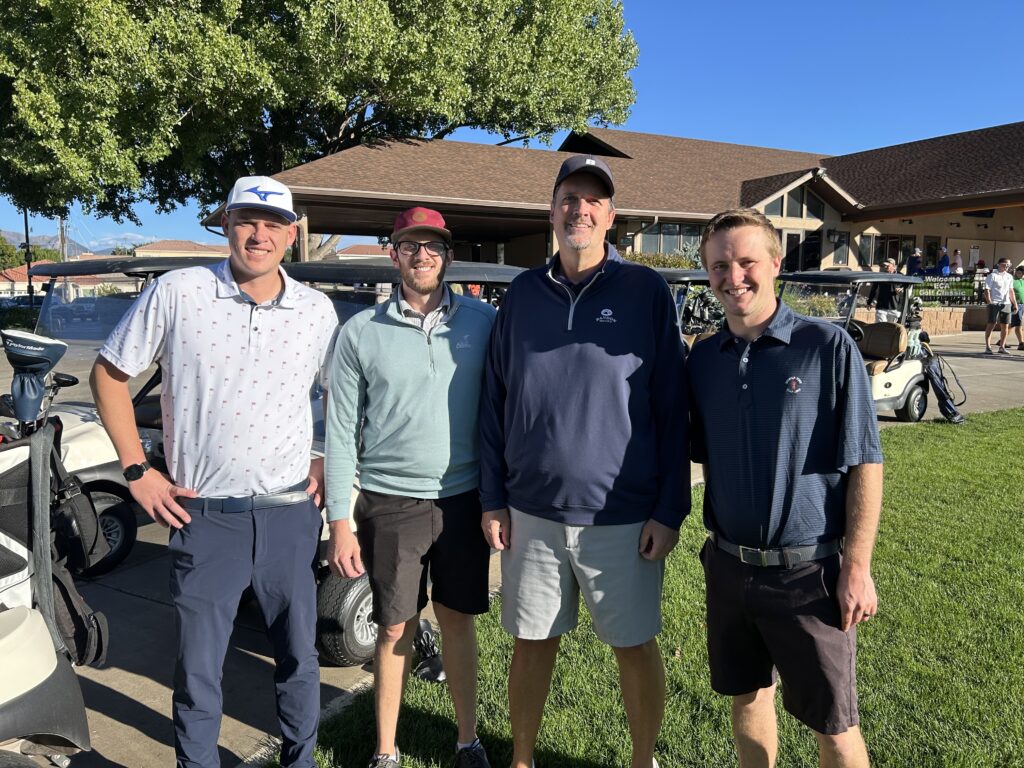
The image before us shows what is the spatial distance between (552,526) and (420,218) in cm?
108

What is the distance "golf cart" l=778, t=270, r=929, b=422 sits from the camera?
314 inches

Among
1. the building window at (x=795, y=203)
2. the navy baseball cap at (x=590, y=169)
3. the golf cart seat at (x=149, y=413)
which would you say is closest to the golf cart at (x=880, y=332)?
the navy baseball cap at (x=590, y=169)

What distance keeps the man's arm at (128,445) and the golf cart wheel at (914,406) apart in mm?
8224

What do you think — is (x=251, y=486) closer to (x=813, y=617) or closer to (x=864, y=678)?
(x=813, y=617)

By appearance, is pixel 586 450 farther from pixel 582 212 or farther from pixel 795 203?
pixel 795 203

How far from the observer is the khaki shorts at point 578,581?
222cm

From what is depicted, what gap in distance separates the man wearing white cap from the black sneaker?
514 millimetres

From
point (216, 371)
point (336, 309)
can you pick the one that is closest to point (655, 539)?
point (216, 371)

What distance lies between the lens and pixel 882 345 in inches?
316

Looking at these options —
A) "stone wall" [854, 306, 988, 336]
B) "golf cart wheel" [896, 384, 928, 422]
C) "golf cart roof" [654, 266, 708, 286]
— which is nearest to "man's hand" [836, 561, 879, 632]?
"golf cart roof" [654, 266, 708, 286]

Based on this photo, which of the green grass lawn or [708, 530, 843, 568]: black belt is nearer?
[708, 530, 843, 568]: black belt

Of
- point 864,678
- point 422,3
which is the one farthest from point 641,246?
point 864,678

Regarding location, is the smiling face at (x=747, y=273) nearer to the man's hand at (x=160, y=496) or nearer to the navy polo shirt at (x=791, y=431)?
the navy polo shirt at (x=791, y=431)

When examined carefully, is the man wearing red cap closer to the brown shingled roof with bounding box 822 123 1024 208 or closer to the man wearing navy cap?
the man wearing navy cap
